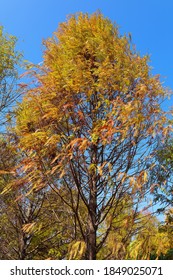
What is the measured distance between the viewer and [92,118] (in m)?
4.48

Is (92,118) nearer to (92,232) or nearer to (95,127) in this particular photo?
(95,127)

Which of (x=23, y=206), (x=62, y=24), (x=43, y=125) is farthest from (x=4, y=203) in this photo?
(x=62, y=24)

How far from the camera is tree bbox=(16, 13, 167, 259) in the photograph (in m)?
4.02

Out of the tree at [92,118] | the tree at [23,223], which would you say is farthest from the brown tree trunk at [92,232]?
the tree at [23,223]

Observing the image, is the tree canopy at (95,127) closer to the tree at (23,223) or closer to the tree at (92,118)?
the tree at (92,118)

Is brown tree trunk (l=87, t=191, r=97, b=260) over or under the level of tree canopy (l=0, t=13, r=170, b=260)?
under

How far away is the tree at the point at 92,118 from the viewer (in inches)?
158

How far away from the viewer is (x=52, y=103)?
444 centimetres

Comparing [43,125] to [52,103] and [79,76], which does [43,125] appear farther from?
[79,76]

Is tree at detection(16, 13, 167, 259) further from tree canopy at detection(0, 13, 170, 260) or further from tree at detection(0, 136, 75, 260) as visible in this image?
tree at detection(0, 136, 75, 260)

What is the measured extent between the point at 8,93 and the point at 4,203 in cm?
250

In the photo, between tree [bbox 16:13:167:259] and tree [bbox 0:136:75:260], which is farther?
tree [bbox 0:136:75:260]

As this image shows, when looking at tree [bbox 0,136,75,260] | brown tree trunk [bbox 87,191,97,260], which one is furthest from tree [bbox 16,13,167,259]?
tree [bbox 0,136,75,260]
